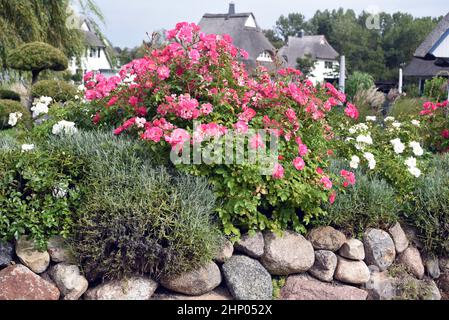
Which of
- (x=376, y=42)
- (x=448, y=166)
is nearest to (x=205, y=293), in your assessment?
(x=448, y=166)

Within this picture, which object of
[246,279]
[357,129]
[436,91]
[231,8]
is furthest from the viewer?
[231,8]

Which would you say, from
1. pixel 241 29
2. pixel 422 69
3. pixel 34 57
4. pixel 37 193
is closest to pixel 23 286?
pixel 37 193

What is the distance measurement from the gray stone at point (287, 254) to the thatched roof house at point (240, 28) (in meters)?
29.2

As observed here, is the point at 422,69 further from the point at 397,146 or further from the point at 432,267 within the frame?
the point at 432,267

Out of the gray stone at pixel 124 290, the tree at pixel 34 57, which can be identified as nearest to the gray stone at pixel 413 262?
the gray stone at pixel 124 290

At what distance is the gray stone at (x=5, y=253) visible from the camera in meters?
3.23

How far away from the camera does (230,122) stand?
3.61 m

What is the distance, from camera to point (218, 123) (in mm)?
3621

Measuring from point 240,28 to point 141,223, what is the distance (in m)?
31.0

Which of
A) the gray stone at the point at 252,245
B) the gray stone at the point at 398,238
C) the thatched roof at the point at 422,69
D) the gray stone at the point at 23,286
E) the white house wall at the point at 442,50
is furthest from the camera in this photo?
the thatched roof at the point at 422,69

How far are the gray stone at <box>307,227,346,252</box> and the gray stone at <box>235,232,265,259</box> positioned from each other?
41cm

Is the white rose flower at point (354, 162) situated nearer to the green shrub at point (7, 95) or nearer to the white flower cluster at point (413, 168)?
the white flower cluster at point (413, 168)

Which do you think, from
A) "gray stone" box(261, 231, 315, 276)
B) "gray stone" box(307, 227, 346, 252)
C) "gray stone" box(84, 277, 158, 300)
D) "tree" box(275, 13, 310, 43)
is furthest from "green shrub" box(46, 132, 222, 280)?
"tree" box(275, 13, 310, 43)
